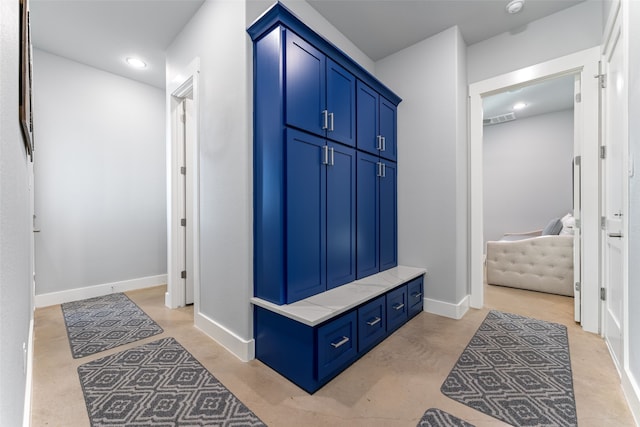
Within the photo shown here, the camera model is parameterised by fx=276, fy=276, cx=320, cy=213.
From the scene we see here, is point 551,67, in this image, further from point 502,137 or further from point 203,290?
point 203,290

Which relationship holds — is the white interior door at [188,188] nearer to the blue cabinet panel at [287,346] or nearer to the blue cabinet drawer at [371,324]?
the blue cabinet panel at [287,346]

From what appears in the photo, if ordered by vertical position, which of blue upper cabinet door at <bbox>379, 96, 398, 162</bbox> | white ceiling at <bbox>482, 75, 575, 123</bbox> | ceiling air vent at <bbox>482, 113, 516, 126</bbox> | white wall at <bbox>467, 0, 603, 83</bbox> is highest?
white ceiling at <bbox>482, 75, 575, 123</bbox>

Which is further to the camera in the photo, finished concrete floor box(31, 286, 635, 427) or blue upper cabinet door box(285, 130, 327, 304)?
blue upper cabinet door box(285, 130, 327, 304)

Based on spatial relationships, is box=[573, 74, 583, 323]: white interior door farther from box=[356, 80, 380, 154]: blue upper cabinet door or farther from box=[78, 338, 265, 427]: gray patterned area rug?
box=[78, 338, 265, 427]: gray patterned area rug

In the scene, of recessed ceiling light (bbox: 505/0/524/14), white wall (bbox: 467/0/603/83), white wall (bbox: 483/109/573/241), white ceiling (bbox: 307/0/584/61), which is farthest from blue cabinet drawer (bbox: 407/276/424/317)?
white wall (bbox: 483/109/573/241)

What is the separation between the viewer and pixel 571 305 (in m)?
2.98

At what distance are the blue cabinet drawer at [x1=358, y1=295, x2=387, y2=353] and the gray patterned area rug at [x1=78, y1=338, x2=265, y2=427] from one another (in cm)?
88

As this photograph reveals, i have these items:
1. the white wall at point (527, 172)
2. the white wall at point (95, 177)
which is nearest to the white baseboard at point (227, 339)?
the white wall at point (95, 177)

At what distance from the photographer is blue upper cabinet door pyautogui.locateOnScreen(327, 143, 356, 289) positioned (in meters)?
2.18

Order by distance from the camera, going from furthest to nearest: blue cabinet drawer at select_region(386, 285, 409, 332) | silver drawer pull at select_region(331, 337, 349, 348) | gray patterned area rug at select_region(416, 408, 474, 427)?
1. blue cabinet drawer at select_region(386, 285, 409, 332)
2. silver drawer pull at select_region(331, 337, 349, 348)
3. gray patterned area rug at select_region(416, 408, 474, 427)

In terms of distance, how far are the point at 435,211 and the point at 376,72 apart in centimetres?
183

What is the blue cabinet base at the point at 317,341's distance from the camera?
160cm

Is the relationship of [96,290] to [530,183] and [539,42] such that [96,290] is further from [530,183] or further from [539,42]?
[530,183]

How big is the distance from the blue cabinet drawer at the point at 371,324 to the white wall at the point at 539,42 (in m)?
2.61
